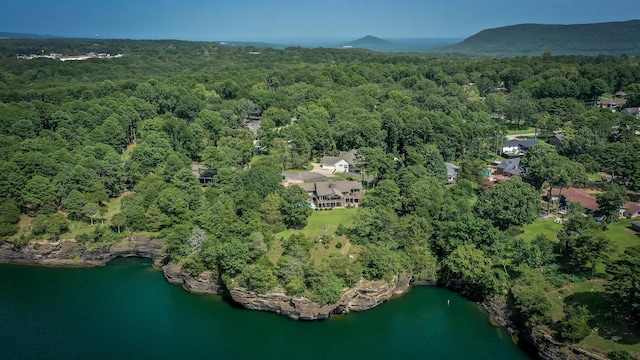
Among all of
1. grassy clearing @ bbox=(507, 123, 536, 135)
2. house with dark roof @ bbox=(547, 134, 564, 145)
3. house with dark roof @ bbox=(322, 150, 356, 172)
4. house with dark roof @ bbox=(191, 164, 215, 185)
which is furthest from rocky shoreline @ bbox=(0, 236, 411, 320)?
grassy clearing @ bbox=(507, 123, 536, 135)

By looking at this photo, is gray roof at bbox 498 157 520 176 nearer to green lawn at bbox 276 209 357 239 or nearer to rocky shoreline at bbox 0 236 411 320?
green lawn at bbox 276 209 357 239

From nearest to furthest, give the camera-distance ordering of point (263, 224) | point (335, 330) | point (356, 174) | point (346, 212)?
point (335, 330)
point (263, 224)
point (346, 212)
point (356, 174)

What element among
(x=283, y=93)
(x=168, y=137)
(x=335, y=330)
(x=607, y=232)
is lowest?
(x=335, y=330)

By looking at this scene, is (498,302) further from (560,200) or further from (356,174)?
(356,174)

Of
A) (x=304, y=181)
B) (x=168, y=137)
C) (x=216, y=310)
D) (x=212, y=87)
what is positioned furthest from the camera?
(x=212, y=87)

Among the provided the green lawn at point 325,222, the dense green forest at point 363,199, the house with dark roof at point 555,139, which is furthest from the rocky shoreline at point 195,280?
the house with dark roof at point 555,139

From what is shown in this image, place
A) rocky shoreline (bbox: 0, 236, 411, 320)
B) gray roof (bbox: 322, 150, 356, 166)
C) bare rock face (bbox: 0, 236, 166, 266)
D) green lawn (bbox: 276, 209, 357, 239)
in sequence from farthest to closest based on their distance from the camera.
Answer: gray roof (bbox: 322, 150, 356, 166)
green lawn (bbox: 276, 209, 357, 239)
bare rock face (bbox: 0, 236, 166, 266)
rocky shoreline (bbox: 0, 236, 411, 320)

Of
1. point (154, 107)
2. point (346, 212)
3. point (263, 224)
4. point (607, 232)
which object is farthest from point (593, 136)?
point (154, 107)

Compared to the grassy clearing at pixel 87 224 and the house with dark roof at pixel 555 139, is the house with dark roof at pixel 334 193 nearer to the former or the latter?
the grassy clearing at pixel 87 224
